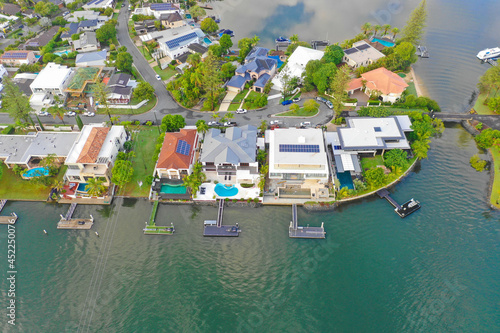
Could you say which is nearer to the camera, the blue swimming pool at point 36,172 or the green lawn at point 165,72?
the blue swimming pool at point 36,172

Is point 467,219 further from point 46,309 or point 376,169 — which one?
point 46,309

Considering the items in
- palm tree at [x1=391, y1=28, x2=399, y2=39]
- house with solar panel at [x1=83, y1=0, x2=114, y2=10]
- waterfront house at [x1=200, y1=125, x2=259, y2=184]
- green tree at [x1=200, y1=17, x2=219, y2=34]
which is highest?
house with solar panel at [x1=83, y1=0, x2=114, y2=10]

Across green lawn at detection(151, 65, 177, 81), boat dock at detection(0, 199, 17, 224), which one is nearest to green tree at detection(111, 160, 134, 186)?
boat dock at detection(0, 199, 17, 224)

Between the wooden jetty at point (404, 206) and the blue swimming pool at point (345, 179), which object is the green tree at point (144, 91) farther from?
the wooden jetty at point (404, 206)

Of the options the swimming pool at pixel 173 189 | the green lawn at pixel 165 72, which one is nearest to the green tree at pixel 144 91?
the green lawn at pixel 165 72

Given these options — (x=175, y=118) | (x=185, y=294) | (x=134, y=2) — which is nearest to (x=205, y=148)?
(x=175, y=118)

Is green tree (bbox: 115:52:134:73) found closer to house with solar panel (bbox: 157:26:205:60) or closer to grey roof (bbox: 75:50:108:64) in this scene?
grey roof (bbox: 75:50:108:64)
